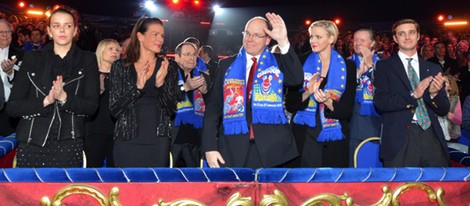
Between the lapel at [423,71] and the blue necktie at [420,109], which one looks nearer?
the blue necktie at [420,109]

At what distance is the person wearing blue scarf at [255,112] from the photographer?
4.18 m

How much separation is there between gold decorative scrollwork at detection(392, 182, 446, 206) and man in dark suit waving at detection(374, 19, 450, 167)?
1.41 meters

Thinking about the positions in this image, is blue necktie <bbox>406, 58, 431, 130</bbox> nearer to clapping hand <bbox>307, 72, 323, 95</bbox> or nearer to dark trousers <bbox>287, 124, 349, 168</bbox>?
dark trousers <bbox>287, 124, 349, 168</bbox>

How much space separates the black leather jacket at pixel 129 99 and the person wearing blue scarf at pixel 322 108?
1.06 metres

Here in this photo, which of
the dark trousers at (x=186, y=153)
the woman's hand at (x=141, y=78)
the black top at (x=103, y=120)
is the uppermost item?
the woman's hand at (x=141, y=78)

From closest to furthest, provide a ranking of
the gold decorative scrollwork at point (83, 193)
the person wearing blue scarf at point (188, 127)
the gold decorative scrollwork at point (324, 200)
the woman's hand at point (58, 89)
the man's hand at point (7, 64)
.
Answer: the gold decorative scrollwork at point (83, 193) < the gold decorative scrollwork at point (324, 200) < the woman's hand at point (58, 89) < the man's hand at point (7, 64) < the person wearing blue scarf at point (188, 127)

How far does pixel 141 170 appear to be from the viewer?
3.13 meters

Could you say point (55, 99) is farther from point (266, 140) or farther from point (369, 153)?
point (369, 153)

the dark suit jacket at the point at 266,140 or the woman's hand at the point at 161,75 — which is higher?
the woman's hand at the point at 161,75

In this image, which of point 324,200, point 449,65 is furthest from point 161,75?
point 449,65

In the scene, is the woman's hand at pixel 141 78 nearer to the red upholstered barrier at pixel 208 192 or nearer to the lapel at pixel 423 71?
the red upholstered barrier at pixel 208 192

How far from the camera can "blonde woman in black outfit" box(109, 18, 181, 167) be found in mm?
4391

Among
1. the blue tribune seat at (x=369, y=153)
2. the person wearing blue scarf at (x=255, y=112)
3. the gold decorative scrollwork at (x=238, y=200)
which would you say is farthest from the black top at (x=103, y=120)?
the gold decorative scrollwork at (x=238, y=200)

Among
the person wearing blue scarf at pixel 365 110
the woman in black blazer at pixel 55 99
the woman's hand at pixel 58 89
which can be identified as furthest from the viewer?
the person wearing blue scarf at pixel 365 110
